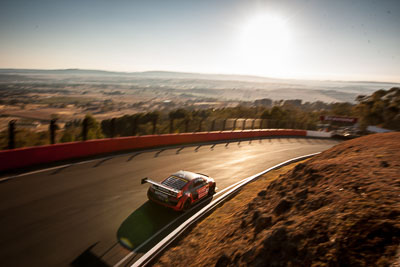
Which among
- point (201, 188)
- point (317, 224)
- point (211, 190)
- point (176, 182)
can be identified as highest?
point (317, 224)

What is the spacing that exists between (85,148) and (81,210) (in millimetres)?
6108

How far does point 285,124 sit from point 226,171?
29467 millimetres

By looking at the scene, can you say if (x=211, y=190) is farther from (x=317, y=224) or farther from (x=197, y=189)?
(x=317, y=224)

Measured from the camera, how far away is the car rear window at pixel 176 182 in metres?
8.04

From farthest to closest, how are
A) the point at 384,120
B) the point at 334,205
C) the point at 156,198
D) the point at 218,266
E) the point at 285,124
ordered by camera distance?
1. the point at 384,120
2. the point at 285,124
3. the point at 156,198
4. the point at 218,266
5. the point at 334,205

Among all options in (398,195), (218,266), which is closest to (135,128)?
(218,266)

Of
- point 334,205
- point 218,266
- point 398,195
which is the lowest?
point 218,266

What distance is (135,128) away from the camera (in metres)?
15.6

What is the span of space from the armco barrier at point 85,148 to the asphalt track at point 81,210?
1044 millimetres

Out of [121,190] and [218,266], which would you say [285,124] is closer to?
[121,190]

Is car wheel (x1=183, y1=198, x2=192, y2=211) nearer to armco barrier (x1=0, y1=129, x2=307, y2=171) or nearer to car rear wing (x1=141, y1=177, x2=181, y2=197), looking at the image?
car rear wing (x1=141, y1=177, x2=181, y2=197)

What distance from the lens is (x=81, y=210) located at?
736cm

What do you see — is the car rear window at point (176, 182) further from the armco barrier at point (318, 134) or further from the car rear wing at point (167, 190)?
the armco barrier at point (318, 134)

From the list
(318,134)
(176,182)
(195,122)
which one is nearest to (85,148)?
(176,182)
